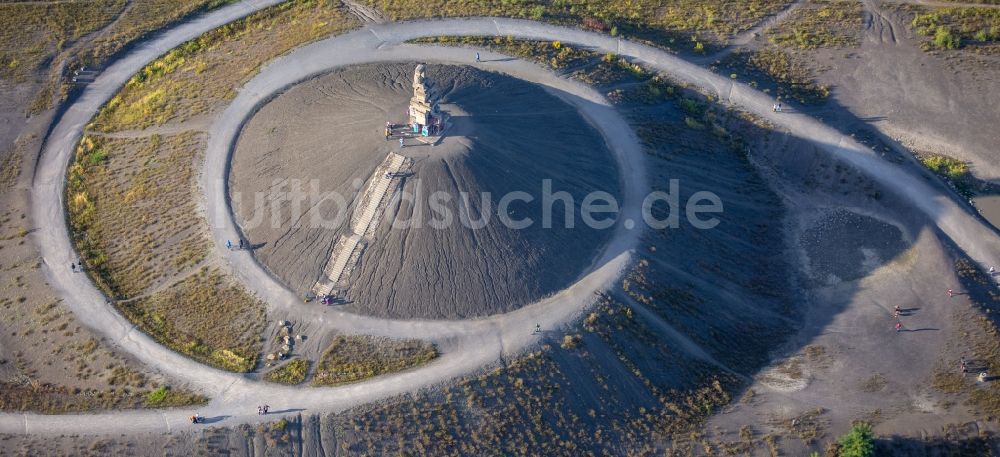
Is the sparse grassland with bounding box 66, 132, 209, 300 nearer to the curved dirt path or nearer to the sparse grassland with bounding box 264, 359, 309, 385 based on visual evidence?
the curved dirt path

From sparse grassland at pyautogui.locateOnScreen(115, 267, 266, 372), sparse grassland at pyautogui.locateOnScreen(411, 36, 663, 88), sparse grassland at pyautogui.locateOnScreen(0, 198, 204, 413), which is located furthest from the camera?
sparse grassland at pyautogui.locateOnScreen(411, 36, 663, 88)

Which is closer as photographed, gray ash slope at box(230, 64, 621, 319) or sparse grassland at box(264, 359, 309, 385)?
sparse grassland at box(264, 359, 309, 385)

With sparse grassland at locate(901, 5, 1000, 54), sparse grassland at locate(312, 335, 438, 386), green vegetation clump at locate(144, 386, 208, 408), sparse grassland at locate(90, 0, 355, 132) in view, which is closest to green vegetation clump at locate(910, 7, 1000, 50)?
sparse grassland at locate(901, 5, 1000, 54)

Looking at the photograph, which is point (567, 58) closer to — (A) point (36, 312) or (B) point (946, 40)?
(B) point (946, 40)

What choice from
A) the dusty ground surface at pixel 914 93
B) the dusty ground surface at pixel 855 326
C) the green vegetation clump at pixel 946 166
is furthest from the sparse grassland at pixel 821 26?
the green vegetation clump at pixel 946 166

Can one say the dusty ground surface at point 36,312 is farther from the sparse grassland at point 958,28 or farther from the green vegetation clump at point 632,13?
the sparse grassland at point 958,28

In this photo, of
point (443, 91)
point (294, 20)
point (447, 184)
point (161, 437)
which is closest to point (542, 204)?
point (447, 184)

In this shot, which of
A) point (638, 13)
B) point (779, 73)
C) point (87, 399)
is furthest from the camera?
point (638, 13)

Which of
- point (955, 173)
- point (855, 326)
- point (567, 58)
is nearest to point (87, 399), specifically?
point (567, 58)
